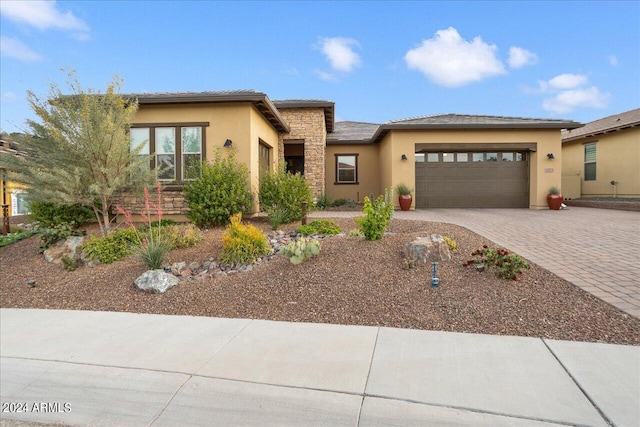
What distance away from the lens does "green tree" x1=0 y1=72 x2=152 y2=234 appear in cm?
762

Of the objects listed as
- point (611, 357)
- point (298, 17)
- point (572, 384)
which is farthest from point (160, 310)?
point (298, 17)

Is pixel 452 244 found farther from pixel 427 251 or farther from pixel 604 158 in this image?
pixel 604 158

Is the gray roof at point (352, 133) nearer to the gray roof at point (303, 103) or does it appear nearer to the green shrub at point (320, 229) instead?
the gray roof at point (303, 103)

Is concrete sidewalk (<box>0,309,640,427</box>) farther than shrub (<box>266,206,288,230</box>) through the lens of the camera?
No

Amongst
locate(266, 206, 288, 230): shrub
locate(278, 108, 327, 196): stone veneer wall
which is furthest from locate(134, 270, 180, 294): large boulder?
locate(278, 108, 327, 196): stone veneer wall

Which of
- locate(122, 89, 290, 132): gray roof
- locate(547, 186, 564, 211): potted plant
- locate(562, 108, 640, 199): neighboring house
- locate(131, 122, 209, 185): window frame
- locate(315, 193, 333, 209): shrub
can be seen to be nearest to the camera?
locate(122, 89, 290, 132): gray roof

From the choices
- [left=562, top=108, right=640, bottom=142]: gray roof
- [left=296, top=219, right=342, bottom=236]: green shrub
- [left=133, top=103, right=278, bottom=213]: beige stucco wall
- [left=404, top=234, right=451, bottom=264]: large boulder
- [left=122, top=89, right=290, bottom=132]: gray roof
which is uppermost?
[left=562, top=108, right=640, bottom=142]: gray roof

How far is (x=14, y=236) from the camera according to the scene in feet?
30.8

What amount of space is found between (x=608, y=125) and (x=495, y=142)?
710cm

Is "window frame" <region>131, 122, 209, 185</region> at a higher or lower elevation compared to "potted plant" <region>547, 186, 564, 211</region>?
higher

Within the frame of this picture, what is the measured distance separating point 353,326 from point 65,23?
39.9 ft

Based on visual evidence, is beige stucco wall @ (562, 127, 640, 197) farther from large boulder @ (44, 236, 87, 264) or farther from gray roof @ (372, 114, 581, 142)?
large boulder @ (44, 236, 87, 264)

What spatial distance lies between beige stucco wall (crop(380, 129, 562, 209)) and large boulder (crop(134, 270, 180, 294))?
1070 centimetres

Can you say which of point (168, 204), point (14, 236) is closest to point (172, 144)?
point (168, 204)
